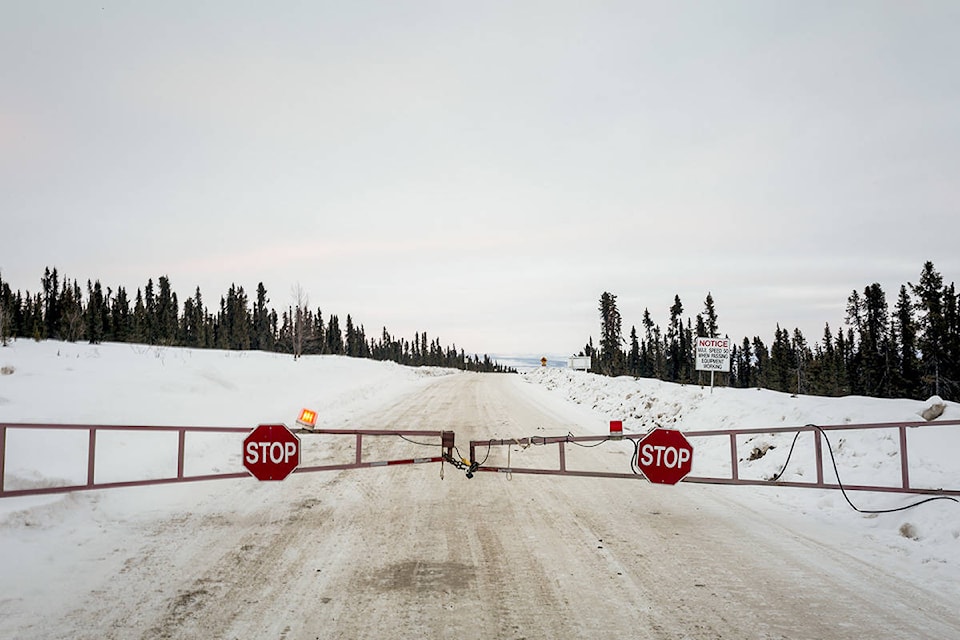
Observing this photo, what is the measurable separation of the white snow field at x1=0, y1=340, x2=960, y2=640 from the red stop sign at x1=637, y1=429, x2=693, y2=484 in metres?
0.56

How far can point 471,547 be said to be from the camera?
5.85 meters

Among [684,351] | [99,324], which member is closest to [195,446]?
[99,324]

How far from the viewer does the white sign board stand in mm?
16500

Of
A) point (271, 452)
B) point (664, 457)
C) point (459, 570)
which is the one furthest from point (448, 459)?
point (664, 457)

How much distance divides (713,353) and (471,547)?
1317cm

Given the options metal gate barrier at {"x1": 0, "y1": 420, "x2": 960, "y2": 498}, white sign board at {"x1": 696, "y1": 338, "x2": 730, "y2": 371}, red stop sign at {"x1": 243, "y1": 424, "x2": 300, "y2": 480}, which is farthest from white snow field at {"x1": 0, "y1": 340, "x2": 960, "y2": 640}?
white sign board at {"x1": 696, "y1": 338, "x2": 730, "y2": 371}

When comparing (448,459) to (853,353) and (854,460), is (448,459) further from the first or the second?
(853,353)

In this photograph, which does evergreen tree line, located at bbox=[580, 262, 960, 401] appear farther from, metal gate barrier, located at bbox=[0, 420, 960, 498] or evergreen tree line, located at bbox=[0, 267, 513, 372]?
evergreen tree line, located at bbox=[0, 267, 513, 372]

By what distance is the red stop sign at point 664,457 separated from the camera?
7.14 m

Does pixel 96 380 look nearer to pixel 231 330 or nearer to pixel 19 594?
pixel 19 594

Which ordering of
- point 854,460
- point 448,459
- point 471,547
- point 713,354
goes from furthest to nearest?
point 713,354
point 854,460
point 448,459
point 471,547

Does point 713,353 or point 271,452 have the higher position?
point 713,353

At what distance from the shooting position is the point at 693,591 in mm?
4793

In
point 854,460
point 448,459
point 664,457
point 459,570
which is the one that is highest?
point 664,457
